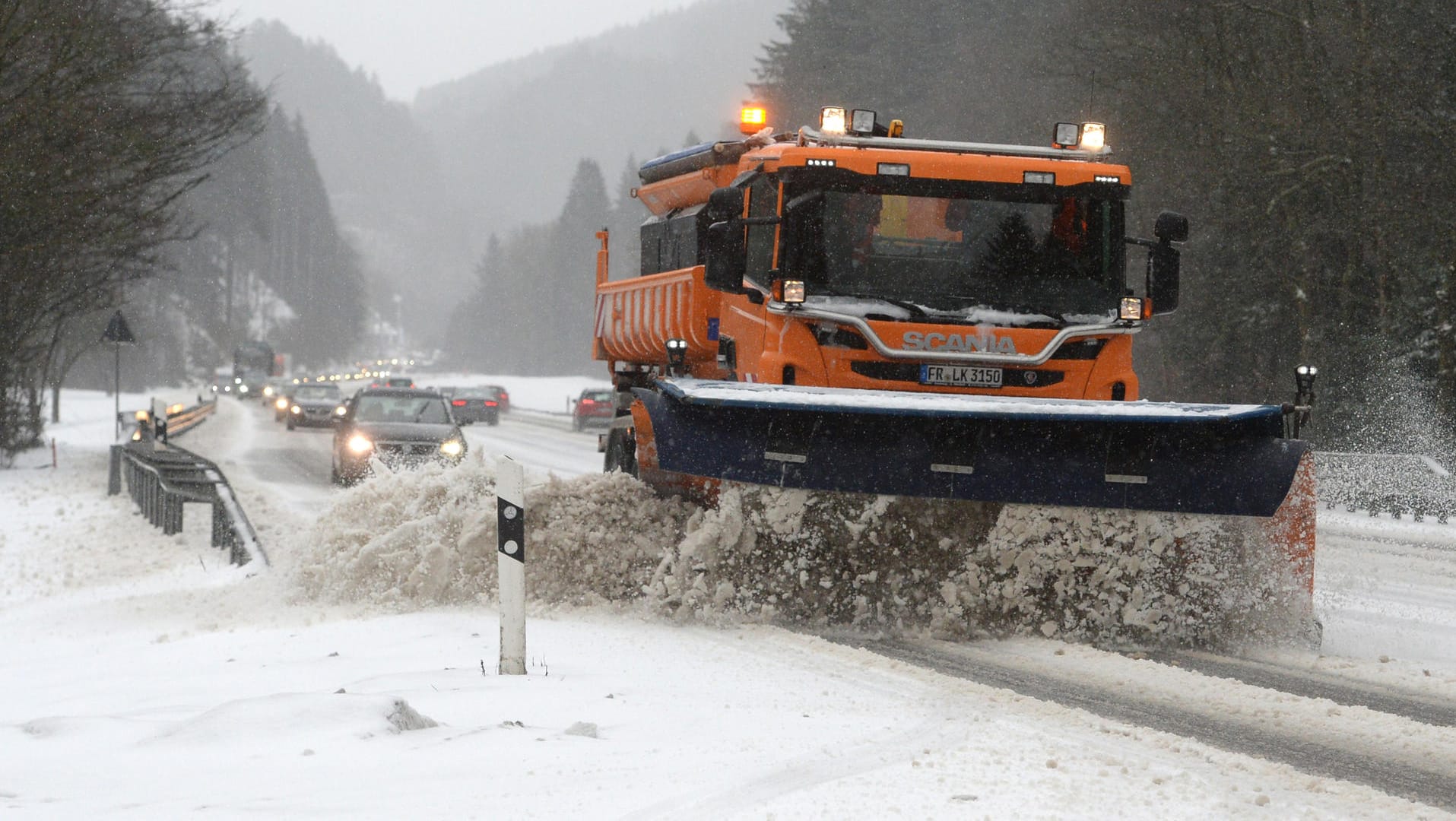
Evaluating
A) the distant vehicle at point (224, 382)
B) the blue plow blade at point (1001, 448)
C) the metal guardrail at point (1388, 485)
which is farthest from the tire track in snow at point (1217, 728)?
the distant vehicle at point (224, 382)

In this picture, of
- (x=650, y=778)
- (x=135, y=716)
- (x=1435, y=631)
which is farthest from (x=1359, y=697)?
(x=135, y=716)

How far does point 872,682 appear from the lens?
21.6ft

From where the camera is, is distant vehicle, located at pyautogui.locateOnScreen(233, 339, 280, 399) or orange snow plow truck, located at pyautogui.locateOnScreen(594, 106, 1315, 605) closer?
orange snow plow truck, located at pyautogui.locateOnScreen(594, 106, 1315, 605)

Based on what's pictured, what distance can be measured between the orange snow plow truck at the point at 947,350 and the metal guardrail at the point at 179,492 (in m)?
5.62

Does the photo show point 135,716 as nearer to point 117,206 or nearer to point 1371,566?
point 1371,566

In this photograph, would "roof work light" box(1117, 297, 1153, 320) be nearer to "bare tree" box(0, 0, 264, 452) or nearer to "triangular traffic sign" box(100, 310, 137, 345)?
"bare tree" box(0, 0, 264, 452)

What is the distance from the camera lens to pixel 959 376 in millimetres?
8812

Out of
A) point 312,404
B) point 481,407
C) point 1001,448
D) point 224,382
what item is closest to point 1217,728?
point 1001,448

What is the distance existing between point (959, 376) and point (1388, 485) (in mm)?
11219

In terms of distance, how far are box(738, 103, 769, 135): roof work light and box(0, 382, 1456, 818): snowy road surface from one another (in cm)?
434

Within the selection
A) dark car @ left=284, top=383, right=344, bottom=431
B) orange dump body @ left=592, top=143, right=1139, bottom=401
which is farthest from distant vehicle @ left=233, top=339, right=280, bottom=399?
orange dump body @ left=592, top=143, right=1139, bottom=401

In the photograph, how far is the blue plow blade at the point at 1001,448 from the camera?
761cm

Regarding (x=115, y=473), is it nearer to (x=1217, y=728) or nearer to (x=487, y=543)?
A: (x=487, y=543)

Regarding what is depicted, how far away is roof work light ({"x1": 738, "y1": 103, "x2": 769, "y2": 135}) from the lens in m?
11.3
